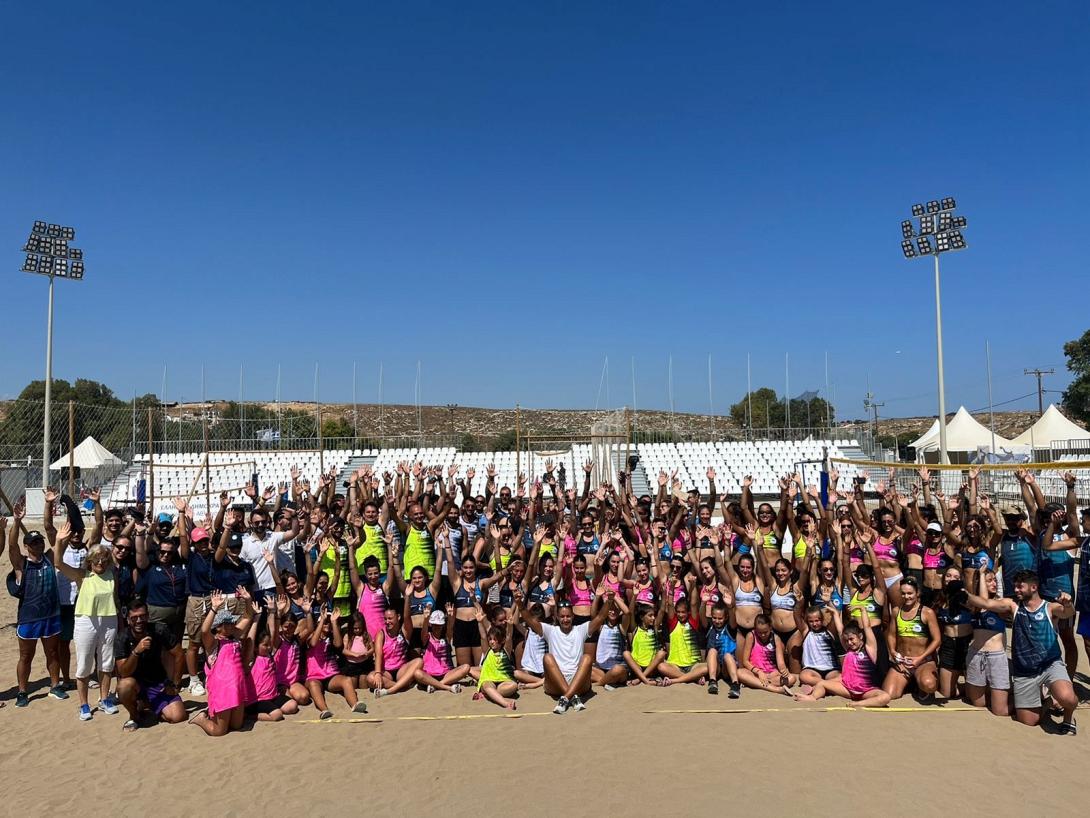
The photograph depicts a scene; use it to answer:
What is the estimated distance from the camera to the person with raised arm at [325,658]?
6574 mm

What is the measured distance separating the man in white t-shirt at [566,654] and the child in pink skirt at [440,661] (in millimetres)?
731

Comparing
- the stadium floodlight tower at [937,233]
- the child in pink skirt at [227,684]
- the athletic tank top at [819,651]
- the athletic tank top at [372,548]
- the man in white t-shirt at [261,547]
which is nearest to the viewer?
the child in pink skirt at [227,684]

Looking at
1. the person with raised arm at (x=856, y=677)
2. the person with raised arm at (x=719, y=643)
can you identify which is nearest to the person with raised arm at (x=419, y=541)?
the person with raised arm at (x=719, y=643)

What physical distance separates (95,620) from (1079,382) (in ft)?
164

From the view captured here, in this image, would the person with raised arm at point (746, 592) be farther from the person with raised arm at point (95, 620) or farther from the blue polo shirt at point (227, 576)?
the person with raised arm at point (95, 620)

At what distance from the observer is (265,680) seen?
6.31 metres

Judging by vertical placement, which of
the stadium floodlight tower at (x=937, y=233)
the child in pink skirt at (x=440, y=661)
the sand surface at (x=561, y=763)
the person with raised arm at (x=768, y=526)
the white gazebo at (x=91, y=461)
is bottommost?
the sand surface at (x=561, y=763)

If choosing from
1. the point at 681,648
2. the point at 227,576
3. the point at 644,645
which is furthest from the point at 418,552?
the point at 681,648

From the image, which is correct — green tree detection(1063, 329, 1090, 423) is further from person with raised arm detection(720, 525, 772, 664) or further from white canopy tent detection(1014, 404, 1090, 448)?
person with raised arm detection(720, 525, 772, 664)

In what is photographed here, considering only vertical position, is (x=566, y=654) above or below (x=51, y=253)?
below

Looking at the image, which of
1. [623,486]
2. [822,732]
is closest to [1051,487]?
[623,486]

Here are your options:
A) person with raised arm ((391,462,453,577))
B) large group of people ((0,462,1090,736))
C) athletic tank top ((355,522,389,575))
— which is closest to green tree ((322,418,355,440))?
person with raised arm ((391,462,453,577))

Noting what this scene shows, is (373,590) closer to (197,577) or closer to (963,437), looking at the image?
(197,577)

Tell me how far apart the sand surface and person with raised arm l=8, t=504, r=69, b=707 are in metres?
0.38
